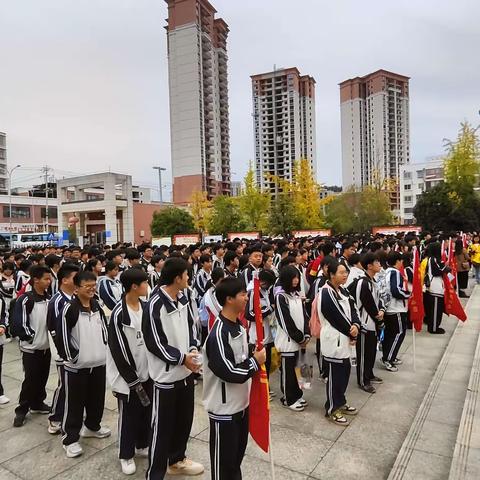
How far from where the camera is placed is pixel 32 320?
14.1 feet

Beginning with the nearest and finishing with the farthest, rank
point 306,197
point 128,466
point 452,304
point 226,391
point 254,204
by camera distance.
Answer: point 226,391 → point 128,466 → point 452,304 → point 306,197 → point 254,204

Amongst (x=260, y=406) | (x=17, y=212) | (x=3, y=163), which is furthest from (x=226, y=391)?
(x=3, y=163)

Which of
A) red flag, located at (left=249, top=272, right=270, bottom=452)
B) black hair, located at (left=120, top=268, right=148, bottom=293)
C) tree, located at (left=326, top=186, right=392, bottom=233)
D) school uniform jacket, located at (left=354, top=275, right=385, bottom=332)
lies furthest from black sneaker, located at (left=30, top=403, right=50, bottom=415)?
tree, located at (left=326, top=186, right=392, bottom=233)

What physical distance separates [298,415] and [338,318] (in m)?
1.24

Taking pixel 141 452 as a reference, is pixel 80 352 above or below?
above

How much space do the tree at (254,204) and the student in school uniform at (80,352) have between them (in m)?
26.9

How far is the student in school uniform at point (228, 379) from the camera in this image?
8.69 ft

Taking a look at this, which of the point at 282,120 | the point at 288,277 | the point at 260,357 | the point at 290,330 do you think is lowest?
the point at 290,330

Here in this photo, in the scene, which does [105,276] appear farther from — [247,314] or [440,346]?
[440,346]

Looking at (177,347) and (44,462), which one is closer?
(177,347)

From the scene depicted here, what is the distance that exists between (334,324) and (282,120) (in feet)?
340

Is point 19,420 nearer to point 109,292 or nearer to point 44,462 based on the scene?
point 44,462

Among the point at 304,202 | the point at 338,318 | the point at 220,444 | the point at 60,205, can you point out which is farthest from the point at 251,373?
the point at 60,205

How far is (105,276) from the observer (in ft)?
19.8
